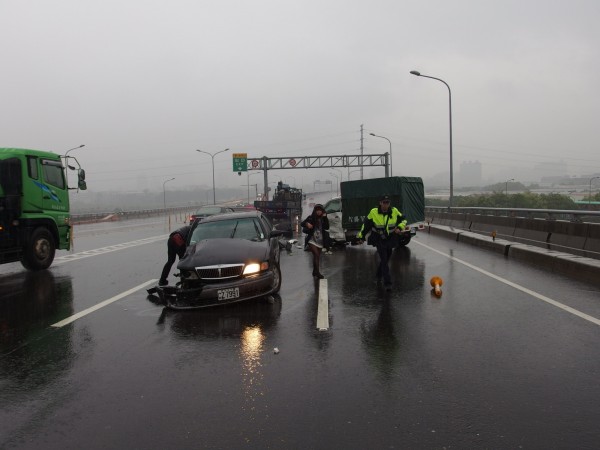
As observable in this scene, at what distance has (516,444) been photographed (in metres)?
3.21

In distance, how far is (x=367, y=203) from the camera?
1692 centimetres

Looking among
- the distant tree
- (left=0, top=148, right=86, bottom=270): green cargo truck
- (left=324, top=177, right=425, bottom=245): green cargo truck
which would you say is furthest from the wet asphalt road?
the distant tree

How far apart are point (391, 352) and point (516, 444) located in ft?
6.59

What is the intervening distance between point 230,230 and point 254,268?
1727 mm

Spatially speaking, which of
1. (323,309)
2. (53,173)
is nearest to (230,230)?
(323,309)

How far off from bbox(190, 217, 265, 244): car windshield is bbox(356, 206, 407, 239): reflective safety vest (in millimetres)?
2126

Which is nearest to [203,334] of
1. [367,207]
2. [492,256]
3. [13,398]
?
[13,398]

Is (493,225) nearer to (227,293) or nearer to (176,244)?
(176,244)

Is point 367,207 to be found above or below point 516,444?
above

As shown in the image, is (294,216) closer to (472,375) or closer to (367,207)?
(367,207)

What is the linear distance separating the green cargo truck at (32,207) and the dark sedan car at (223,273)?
564 centimetres

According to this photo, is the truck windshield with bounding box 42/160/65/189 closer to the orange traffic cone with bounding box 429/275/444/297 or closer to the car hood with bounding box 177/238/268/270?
the car hood with bounding box 177/238/268/270

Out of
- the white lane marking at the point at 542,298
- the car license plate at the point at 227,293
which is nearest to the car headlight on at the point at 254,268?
the car license plate at the point at 227,293

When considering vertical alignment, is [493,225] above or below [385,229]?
below
